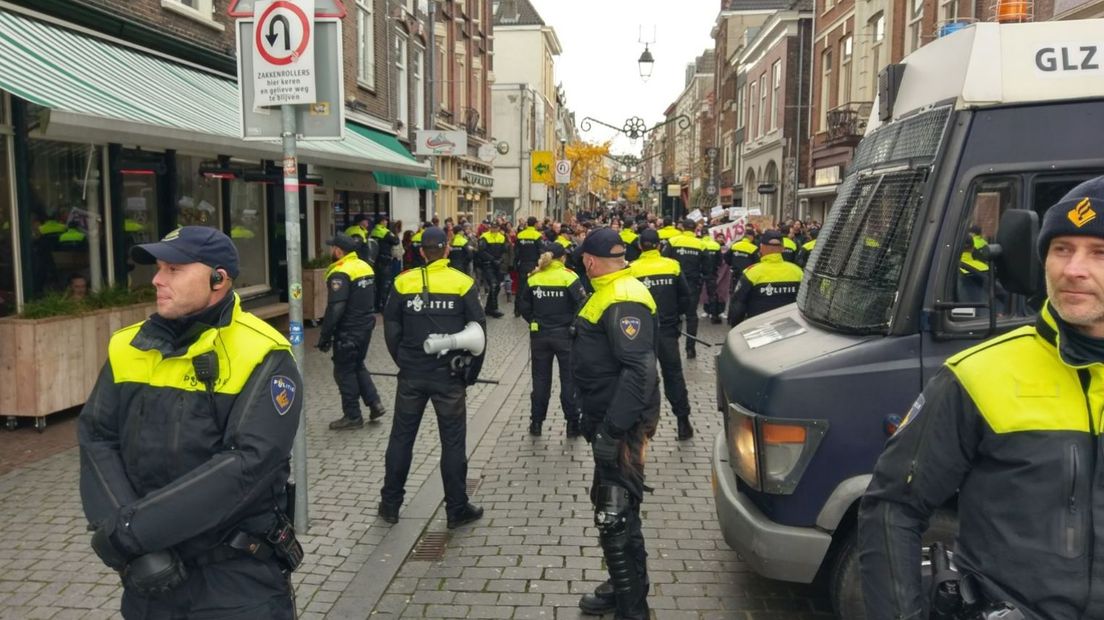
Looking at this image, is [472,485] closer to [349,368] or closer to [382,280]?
[349,368]

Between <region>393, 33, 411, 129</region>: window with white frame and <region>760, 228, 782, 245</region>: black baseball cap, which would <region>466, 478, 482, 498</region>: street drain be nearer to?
<region>760, 228, 782, 245</region>: black baseball cap

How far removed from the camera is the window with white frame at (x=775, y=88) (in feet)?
110

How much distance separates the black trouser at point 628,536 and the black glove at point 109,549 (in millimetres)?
2207

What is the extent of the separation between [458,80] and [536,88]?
24302 mm

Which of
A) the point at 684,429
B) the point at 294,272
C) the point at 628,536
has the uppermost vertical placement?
the point at 294,272

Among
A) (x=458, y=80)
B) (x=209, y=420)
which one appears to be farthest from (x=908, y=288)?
(x=458, y=80)

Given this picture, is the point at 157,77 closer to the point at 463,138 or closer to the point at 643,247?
the point at 643,247

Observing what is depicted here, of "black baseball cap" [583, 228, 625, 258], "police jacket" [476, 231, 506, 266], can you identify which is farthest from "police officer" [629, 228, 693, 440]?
"police jacket" [476, 231, 506, 266]

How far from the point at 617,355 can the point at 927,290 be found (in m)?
1.51

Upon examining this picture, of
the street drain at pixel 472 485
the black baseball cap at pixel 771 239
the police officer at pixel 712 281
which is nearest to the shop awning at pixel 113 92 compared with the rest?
the street drain at pixel 472 485

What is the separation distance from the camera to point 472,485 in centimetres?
645

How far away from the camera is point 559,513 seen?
579 centimetres

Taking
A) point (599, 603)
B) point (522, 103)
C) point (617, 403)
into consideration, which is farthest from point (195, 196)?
point (522, 103)

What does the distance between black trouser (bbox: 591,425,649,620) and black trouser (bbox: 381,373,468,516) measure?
4.72 feet
